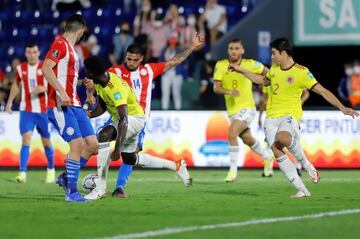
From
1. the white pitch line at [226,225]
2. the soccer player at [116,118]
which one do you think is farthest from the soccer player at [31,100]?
the white pitch line at [226,225]

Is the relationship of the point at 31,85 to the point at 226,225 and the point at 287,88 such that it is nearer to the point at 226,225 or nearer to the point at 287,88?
the point at 287,88

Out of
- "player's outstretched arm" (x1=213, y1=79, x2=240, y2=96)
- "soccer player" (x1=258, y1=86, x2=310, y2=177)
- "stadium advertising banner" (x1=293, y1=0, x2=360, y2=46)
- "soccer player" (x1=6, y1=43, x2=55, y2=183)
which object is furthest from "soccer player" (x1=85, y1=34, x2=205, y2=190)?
"stadium advertising banner" (x1=293, y1=0, x2=360, y2=46)

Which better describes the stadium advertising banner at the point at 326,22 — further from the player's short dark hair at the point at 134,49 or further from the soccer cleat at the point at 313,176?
the player's short dark hair at the point at 134,49

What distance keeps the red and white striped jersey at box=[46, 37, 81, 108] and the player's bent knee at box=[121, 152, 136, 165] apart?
1262mm

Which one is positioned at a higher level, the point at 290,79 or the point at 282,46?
the point at 282,46

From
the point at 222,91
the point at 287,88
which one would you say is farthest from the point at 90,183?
the point at 222,91

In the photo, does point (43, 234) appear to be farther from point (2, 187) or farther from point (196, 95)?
point (196, 95)

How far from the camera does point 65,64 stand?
523 inches

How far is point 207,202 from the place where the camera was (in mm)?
13453

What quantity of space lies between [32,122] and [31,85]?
2.06 feet

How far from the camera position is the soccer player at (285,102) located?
1434 centimetres

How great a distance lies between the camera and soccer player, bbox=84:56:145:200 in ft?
43.8

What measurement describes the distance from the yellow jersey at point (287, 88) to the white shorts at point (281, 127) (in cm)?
7

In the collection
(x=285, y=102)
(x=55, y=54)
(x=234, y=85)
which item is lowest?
(x=285, y=102)
